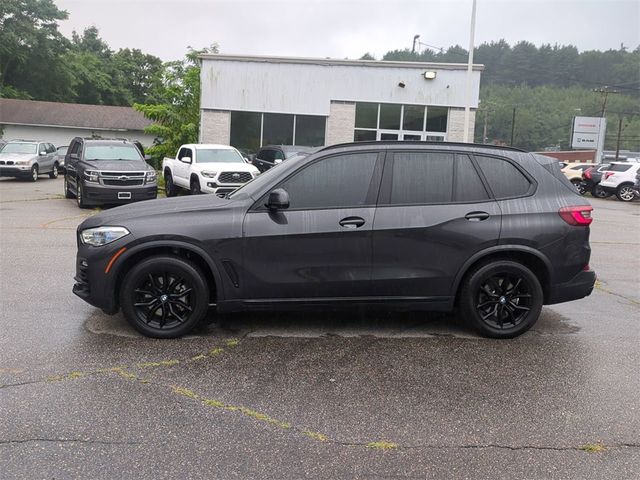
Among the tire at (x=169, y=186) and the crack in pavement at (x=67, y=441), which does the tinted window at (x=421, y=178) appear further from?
the tire at (x=169, y=186)

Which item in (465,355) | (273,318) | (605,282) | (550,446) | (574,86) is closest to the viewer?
(550,446)

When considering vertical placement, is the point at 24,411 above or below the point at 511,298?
below

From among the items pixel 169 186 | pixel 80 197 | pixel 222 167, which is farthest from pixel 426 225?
pixel 169 186

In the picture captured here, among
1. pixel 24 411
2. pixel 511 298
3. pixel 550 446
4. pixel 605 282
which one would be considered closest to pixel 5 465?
pixel 24 411

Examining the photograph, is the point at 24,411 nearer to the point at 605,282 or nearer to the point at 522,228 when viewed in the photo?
the point at 522,228

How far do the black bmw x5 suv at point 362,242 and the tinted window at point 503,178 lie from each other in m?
0.01

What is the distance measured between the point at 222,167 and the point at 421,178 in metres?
11.3

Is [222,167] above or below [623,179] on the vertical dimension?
below

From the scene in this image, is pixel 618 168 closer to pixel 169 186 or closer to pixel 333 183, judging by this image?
pixel 169 186

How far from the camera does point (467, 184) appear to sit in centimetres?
554

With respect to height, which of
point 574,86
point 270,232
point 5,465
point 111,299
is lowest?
point 5,465

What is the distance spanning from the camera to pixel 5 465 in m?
3.17

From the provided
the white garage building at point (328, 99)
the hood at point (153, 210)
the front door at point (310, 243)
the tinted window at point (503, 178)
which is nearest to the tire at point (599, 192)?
the white garage building at point (328, 99)

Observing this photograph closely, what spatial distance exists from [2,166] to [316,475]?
25.0 meters
